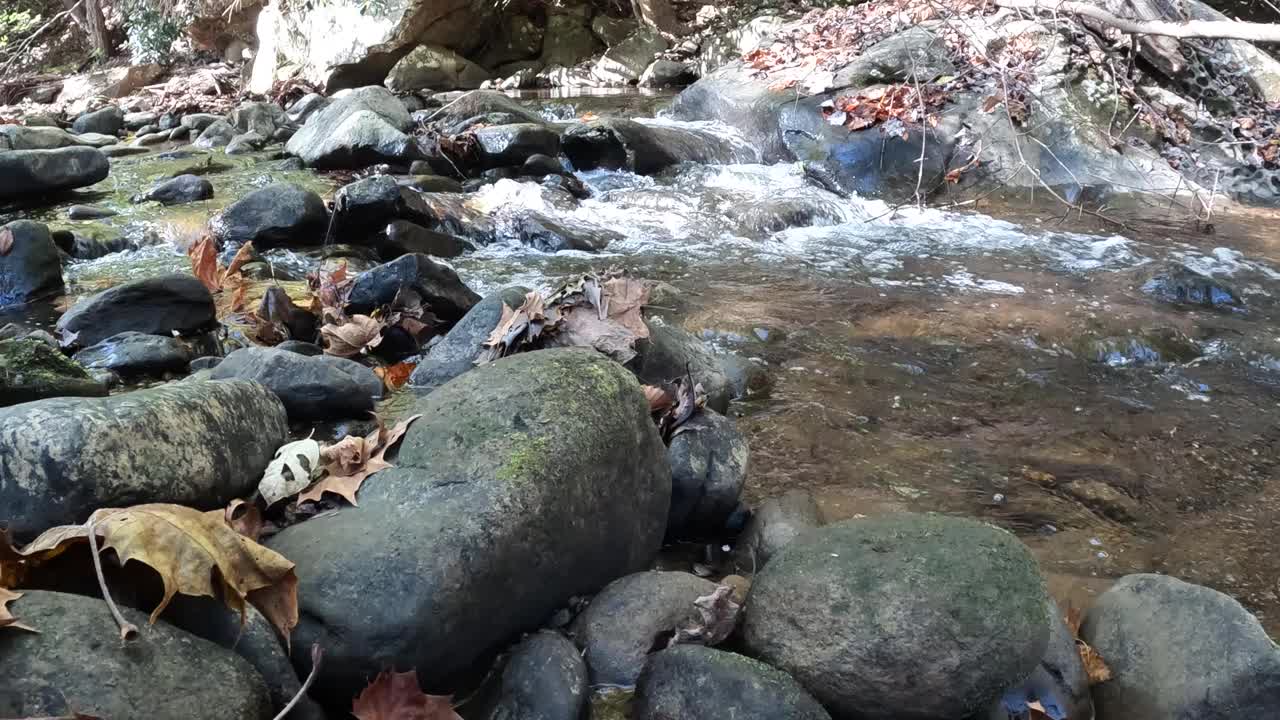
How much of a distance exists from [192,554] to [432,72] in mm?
14099

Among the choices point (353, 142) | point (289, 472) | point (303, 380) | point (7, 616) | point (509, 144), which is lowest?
point (509, 144)

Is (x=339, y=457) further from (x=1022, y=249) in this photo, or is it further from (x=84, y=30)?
(x=84, y=30)

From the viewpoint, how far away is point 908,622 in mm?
2057

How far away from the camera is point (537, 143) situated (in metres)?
8.80

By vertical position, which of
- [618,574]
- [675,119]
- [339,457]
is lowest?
[675,119]

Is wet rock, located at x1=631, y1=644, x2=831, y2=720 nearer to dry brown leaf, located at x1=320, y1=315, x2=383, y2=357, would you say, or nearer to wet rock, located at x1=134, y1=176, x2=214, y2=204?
dry brown leaf, located at x1=320, y1=315, x2=383, y2=357

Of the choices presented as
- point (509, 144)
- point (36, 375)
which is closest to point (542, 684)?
point (36, 375)

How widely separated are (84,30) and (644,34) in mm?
10871

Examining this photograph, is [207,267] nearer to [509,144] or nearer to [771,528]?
[771,528]

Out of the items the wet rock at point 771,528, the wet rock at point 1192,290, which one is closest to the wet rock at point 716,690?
the wet rock at point 771,528

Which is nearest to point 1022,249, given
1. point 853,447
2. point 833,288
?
point 833,288

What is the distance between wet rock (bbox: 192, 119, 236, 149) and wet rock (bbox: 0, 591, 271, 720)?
986cm

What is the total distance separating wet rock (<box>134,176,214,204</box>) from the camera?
7.35 meters

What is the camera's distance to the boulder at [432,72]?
1430 centimetres
